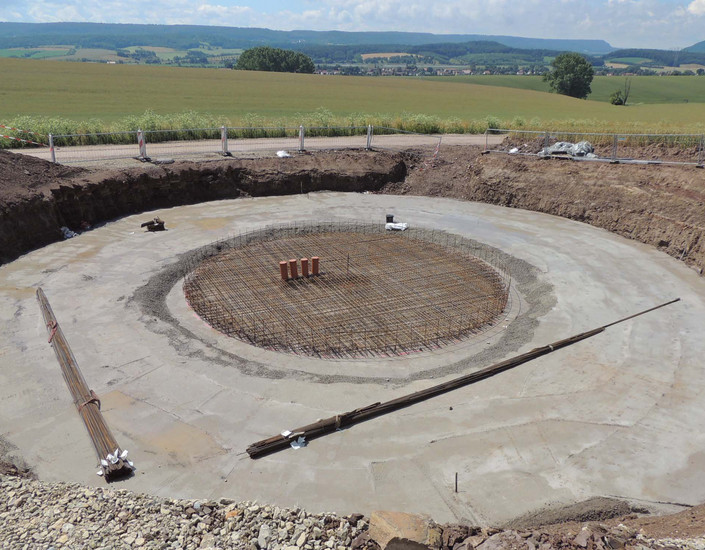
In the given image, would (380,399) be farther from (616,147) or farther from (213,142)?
(213,142)

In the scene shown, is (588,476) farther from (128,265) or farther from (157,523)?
(128,265)

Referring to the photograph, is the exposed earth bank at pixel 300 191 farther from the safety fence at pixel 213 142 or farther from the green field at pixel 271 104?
the green field at pixel 271 104

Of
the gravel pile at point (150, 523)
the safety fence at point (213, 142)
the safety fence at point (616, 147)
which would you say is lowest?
the gravel pile at point (150, 523)

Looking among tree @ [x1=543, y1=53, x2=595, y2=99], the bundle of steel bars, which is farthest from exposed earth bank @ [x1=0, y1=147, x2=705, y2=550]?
tree @ [x1=543, y1=53, x2=595, y2=99]

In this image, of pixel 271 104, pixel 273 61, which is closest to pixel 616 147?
pixel 271 104

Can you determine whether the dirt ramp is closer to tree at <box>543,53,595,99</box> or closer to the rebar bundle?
the rebar bundle

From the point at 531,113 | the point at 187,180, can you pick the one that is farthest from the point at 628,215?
the point at 531,113

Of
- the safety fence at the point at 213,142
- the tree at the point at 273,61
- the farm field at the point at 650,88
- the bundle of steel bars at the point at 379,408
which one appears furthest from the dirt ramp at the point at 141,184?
the tree at the point at 273,61
